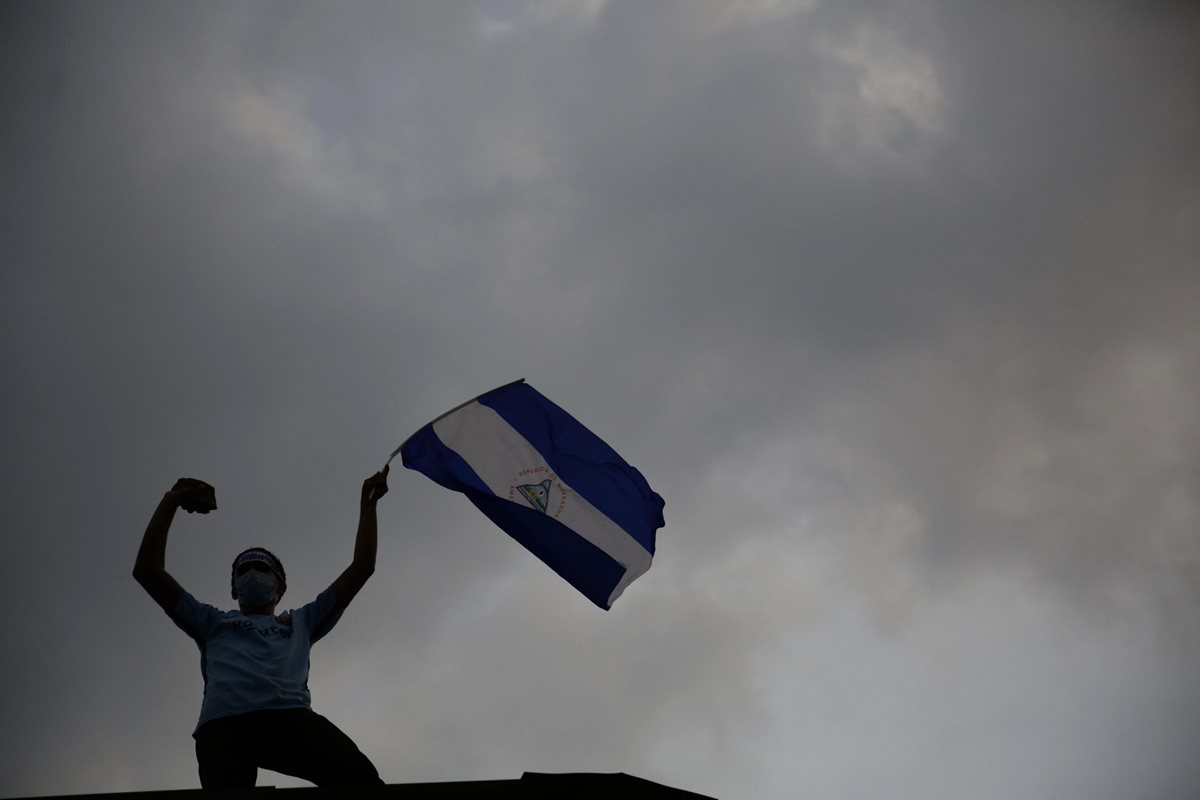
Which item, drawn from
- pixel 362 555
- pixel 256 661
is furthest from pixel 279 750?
pixel 362 555

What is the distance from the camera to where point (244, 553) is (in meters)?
8.48

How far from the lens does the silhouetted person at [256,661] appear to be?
7086 mm

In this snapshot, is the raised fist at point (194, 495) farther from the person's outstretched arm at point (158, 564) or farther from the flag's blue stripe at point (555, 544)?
the flag's blue stripe at point (555, 544)

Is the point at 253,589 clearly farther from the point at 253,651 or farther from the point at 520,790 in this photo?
the point at 520,790

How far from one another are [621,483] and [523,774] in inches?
232

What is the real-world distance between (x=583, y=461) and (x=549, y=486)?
49 cm

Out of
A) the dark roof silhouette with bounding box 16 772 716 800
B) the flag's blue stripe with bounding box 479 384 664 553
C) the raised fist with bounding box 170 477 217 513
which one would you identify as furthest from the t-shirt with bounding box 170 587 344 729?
the flag's blue stripe with bounding box 479 384 664 553

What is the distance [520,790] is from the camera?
574 centimetres

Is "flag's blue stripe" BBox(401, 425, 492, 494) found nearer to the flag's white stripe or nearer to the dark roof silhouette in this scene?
the flag's white stripe

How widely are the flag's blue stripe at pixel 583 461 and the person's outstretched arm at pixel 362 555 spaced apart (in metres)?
2.63

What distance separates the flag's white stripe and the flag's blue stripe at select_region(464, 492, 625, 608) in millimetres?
66

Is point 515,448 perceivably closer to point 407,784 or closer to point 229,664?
point 229,664

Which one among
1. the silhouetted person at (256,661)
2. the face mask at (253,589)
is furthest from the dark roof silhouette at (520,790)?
the face mask at (253,589)

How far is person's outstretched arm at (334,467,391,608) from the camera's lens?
8.31m
